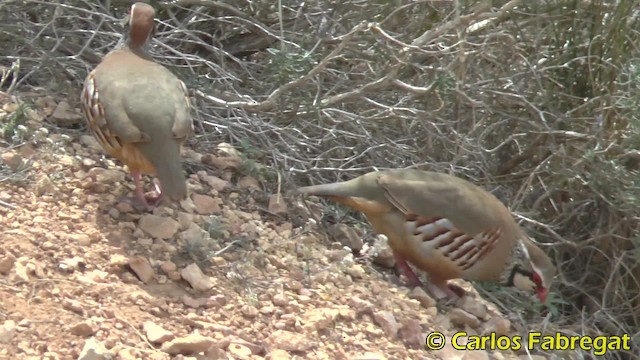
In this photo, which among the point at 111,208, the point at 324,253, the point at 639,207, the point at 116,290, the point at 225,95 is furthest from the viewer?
the point at 225,95

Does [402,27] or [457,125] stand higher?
[402,27]

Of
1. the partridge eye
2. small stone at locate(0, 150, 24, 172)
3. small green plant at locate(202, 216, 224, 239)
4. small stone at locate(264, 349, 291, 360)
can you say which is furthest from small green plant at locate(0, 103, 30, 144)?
the partridge eye

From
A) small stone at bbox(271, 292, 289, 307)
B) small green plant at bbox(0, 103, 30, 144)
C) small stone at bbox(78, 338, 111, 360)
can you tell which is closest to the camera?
small stone at bbox(78, 338, 111, 360)

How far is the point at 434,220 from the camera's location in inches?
143

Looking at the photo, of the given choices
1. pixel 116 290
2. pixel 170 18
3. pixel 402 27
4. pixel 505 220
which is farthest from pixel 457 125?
pixel 116 290

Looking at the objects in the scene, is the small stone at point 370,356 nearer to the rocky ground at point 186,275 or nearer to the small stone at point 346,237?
the rocky ground at point 186,275

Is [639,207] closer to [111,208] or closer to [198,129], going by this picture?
[198,129]

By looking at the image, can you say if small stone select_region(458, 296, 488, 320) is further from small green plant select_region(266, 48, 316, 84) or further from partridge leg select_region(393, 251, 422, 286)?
small green plant select_region(266, 48, 316, 84)

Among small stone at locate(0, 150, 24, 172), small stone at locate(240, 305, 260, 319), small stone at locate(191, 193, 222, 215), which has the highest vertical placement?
small stone at locate(0, 150, 24, 172)

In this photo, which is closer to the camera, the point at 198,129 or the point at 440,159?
the point at 198,129

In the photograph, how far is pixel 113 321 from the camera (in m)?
2.70

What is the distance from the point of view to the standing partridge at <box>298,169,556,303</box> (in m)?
3.62

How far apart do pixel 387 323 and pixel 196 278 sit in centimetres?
71

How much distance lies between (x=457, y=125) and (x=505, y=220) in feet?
2.89
